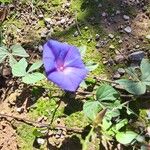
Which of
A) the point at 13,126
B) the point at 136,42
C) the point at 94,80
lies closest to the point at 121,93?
the point at 94,80

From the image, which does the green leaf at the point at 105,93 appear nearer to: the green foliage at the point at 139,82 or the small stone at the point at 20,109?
the green foliage at the point at 139,82

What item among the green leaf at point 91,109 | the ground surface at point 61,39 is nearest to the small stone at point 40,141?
the ground surface at point 61,39

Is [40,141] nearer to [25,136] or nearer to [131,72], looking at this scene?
[25,136]

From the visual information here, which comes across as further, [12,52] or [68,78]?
[12,52]

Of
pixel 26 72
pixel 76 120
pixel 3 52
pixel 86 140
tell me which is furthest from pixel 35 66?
pixel 86 140

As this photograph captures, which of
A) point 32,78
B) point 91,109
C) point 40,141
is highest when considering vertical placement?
point 32,78

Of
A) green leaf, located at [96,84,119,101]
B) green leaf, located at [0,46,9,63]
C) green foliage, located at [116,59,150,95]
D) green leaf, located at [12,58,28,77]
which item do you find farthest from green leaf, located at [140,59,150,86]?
green leaf, located at [0,46,9,63]
